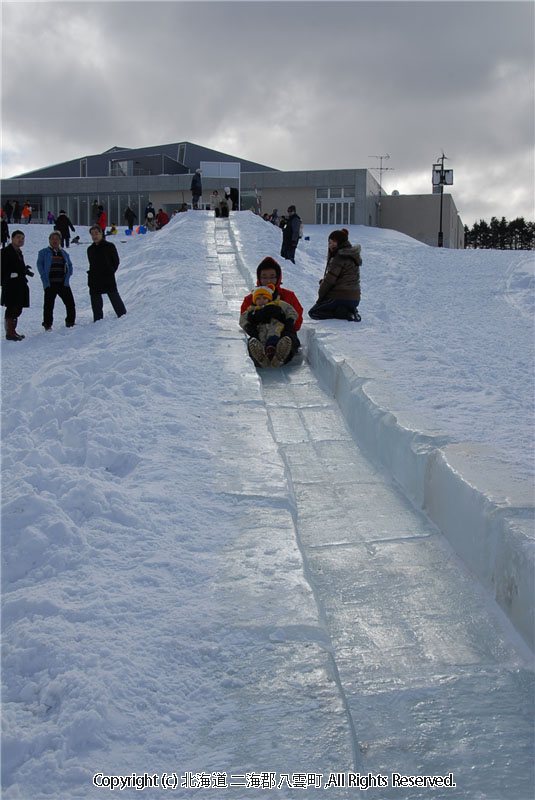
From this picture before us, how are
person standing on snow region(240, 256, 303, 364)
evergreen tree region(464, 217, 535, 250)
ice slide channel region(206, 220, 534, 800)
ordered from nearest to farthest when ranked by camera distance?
ice slide channel region(206, 220, 534, 800) → person standing on snow region(240, 256, 303, 364) → evergreen tree region(464, 217, 535, 250)

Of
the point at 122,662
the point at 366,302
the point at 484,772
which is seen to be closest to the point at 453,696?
the point at 484,772

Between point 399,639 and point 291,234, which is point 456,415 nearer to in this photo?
point 399,639

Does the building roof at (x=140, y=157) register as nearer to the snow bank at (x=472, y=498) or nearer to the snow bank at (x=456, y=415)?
the snow bank at (x=456, y=415)

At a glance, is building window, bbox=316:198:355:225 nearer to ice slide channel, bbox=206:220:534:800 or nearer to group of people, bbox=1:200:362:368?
group of people, bbox=1:200:362:368

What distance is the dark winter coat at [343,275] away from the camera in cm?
828

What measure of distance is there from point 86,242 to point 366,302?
1787 cm

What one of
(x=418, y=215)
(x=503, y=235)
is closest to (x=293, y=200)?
(x=418, y=215)

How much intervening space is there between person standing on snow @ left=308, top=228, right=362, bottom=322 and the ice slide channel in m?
Result: 4.23

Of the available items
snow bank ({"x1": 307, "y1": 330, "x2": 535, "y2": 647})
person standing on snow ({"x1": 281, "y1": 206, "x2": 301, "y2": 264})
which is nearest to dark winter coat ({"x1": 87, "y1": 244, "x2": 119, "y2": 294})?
snow bank ({"x1": 307, "y1": 330, "x2": 535, "y2": 647})

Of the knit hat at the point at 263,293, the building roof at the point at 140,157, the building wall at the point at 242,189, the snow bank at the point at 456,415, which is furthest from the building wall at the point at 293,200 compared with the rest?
the knit hat at the point at 263,293

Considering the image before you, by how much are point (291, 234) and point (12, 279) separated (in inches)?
273

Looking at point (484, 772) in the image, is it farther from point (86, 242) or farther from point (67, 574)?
point (86, 242)

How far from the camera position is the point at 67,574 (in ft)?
8.59

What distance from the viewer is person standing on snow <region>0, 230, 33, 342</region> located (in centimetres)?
855
